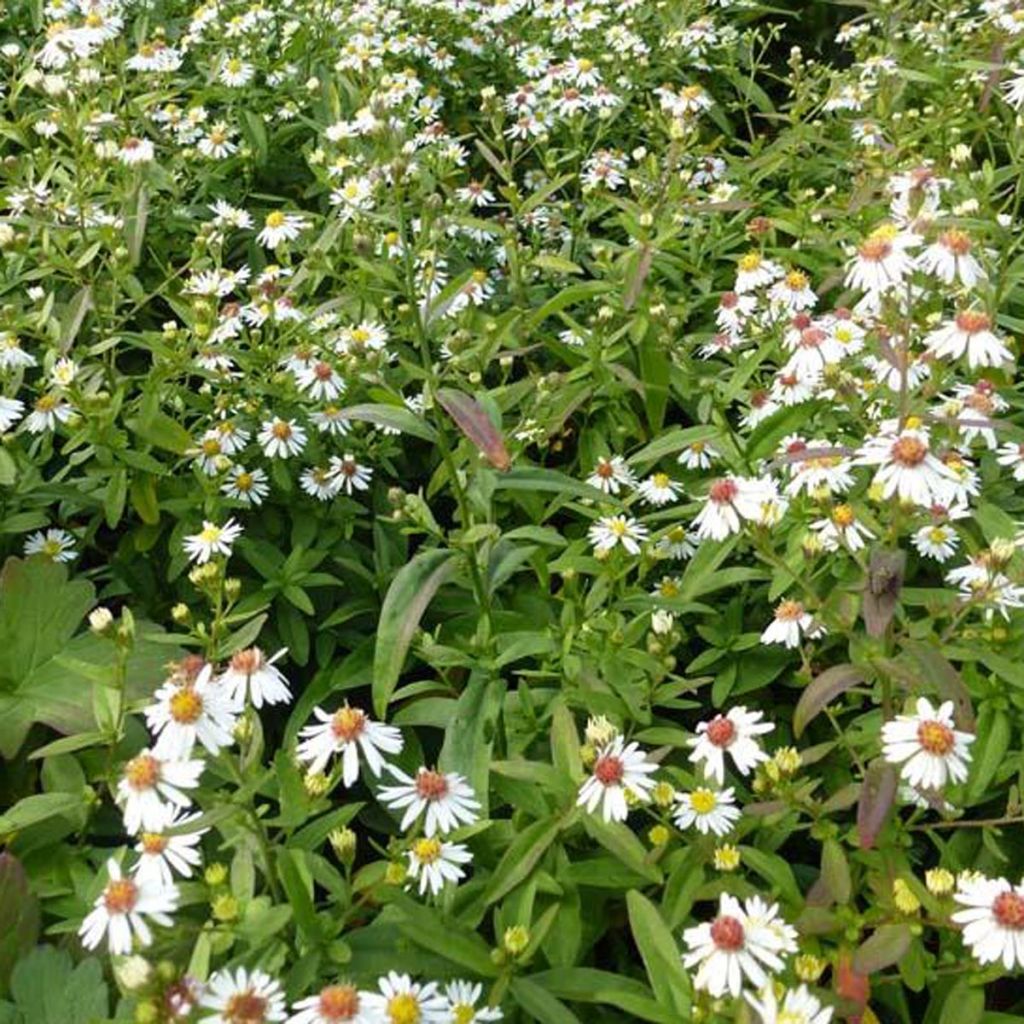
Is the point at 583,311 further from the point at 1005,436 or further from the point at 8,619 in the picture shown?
the point at 8,619

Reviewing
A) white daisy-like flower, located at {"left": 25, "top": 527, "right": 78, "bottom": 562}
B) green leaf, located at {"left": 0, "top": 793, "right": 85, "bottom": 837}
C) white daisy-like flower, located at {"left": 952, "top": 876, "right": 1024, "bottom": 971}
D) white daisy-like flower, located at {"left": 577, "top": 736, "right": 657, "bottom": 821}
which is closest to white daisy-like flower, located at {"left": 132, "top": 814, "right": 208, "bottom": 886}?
green leaf, located at {"left": 0, "top": 793, "right": 85, "bottom": 837}

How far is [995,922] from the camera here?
133 centimetres

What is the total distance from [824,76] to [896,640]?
2.52 metres

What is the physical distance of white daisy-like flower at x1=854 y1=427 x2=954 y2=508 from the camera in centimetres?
148

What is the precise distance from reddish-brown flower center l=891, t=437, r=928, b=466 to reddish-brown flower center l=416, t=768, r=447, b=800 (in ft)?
2.23

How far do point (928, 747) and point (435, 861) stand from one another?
580 millimetres

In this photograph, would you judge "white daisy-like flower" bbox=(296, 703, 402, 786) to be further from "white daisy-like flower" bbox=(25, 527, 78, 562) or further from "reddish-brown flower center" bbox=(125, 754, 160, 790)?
"white daisy-like flower" bbox=(25, 527, 78, 562)

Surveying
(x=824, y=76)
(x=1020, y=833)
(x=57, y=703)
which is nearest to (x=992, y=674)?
(x=1020, y=833)

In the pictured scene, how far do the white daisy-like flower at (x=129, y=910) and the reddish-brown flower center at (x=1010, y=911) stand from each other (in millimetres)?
871

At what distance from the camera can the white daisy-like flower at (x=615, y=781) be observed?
147 cm

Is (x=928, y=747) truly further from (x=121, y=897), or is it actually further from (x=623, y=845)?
(x=121, y=897)

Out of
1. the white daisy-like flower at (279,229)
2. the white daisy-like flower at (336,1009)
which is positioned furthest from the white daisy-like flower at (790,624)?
the white daisy-like flower at (279,229)

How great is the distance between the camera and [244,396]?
7.93 ft

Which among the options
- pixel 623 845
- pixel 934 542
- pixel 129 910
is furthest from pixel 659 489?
pixel 129 910
